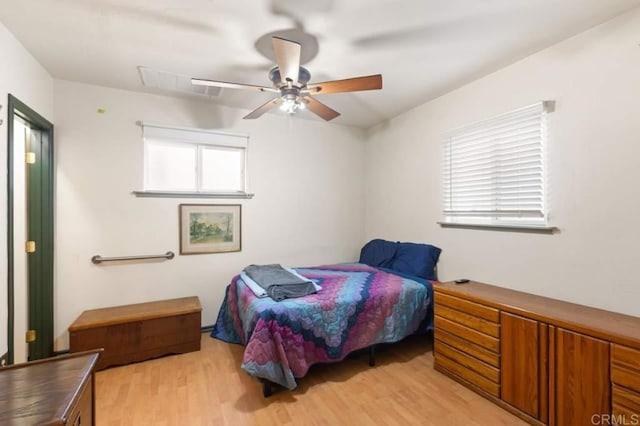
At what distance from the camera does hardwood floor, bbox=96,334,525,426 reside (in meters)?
1.95

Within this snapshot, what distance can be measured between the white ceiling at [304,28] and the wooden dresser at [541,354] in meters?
1.93

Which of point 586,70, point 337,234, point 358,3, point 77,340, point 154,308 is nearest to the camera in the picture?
point 358,3

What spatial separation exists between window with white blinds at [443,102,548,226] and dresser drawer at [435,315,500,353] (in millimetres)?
996

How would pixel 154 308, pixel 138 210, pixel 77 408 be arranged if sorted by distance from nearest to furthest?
pixel 77 408, pixel 154 308, pixel 138 210

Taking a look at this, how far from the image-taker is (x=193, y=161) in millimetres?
3348

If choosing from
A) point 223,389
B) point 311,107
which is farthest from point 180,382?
point 311,107

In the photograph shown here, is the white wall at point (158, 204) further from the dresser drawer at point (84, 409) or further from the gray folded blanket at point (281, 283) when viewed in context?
the dresser drawer at point (84, 409)

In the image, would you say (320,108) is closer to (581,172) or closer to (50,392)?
(581,172)

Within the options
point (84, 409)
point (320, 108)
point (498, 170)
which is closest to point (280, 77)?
point (320, 108)

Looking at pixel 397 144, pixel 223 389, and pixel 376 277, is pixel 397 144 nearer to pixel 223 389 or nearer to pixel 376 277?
pixel 376 277

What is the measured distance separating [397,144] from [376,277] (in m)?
1.79

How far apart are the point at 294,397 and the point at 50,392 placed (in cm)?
153

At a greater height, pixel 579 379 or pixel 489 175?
pixel 489 175

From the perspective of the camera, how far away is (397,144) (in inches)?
150
